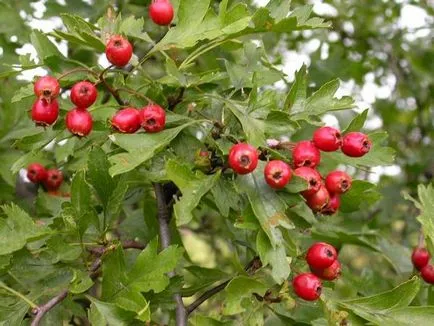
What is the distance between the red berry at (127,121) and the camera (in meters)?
1.53

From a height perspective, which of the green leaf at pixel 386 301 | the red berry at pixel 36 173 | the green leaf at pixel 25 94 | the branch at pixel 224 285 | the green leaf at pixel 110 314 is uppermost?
the green leaf at pixel 25 94

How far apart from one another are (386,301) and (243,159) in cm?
49

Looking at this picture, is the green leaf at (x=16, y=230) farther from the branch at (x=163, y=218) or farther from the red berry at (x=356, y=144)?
the red berry at (x=356, y=144)

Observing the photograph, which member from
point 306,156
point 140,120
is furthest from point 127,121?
point 306,156

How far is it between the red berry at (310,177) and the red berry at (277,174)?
3 cm

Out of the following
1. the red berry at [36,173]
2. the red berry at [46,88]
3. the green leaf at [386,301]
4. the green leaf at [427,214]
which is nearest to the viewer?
the red berry at [46,88]

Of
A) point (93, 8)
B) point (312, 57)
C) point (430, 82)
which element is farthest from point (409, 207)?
point (93, 8)

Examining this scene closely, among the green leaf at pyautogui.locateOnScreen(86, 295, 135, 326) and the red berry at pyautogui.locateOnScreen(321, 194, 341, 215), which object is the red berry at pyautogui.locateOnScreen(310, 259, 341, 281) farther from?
the green leaf at pyautogui.locateOnScreen(86, 295, 135, 326)

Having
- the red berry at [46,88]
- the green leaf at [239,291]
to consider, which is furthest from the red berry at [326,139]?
the red berry at [46,88]

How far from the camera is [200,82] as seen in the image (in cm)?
160

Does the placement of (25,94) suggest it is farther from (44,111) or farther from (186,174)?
(186,174)

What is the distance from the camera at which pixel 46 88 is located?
1.54 meters

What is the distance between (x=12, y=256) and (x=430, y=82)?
106 inches

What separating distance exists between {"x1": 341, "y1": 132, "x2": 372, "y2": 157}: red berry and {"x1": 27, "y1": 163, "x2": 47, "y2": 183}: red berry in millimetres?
1039
